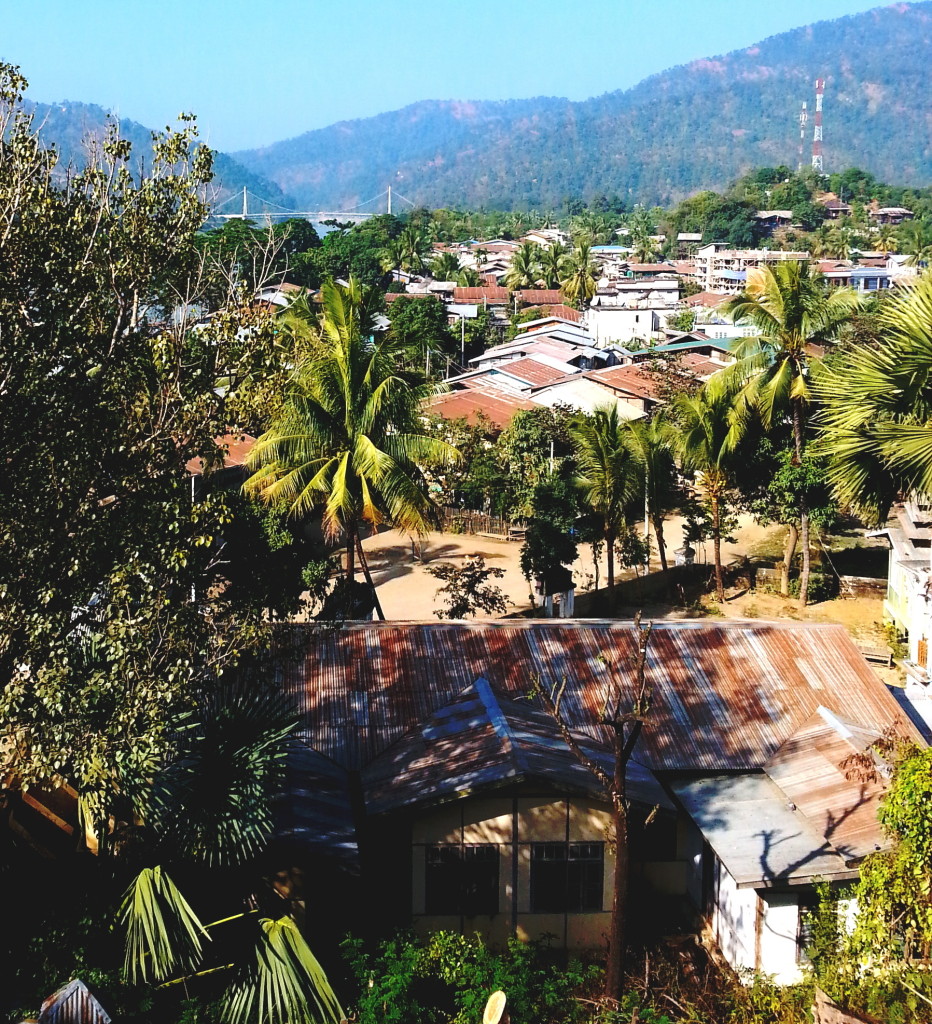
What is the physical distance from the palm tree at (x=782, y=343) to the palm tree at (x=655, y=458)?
4.69 feet

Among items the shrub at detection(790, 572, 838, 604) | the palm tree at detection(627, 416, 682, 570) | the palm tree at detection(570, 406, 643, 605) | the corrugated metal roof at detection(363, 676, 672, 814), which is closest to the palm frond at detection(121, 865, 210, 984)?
the corrugated metal roof at detection(363, 676, 672, 814)

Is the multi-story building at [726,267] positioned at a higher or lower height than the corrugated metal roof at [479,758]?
higher

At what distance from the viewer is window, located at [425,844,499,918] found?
9172 mm

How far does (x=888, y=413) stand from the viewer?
7.68 meters

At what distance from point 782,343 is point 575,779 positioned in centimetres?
1089

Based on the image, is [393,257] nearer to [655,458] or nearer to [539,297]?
[539,297]

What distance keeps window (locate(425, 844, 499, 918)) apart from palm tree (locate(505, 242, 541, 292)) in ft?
189

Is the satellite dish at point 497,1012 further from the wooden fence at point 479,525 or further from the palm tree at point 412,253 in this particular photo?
the palm tree at point 412,253

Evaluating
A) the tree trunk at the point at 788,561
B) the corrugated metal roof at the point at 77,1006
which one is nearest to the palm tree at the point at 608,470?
the tree trunk at the point at 788,561

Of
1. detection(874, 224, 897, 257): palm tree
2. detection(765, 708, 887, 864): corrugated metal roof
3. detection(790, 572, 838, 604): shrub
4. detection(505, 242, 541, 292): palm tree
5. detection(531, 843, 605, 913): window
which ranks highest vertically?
detection(874, 224, 897, 257): palm tree

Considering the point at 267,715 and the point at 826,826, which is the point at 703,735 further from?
the point at 267,715

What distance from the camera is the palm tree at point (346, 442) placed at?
13.7 metres

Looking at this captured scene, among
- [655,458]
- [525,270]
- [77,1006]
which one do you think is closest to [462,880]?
[77,1006]

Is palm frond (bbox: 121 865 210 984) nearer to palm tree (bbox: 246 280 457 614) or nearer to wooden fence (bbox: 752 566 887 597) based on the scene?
palm tree (bbox: 246 280 457 614)
